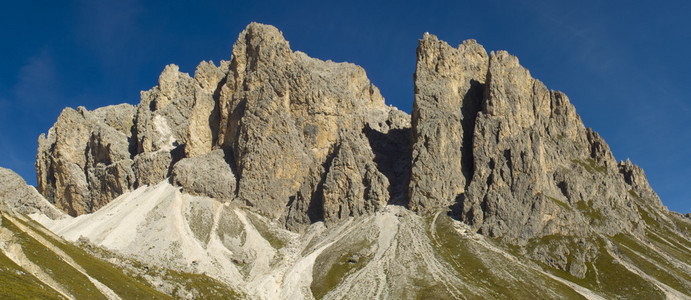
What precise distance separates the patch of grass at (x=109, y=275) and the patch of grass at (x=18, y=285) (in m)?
19.2

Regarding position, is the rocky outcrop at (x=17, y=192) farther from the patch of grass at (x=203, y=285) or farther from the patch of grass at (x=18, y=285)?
the patch of grass at (x=18, y=285)

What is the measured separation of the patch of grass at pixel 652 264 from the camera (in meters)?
122

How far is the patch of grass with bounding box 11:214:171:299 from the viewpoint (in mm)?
79188

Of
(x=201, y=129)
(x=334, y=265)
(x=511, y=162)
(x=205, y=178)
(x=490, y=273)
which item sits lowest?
(x=334, y=265)

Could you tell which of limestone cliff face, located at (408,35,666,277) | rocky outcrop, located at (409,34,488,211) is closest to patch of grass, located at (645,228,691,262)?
limestone cliff face, located at (408,35,666,277)

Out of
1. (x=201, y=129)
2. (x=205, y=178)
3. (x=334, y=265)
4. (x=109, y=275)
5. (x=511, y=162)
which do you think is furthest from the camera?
(x=201, y=129)

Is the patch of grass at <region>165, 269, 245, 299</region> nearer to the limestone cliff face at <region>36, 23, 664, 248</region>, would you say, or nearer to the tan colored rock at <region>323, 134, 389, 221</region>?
the limestone cliff face at <region>36, 23, 664, 248</region>

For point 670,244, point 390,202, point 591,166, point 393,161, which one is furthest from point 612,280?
point 393,161

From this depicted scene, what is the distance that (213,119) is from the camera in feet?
652

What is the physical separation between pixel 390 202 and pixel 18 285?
124m

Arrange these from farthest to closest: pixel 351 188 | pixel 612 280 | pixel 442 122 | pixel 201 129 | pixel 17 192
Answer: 1. pixel 17 192
2. pixel 201 129
3. pixel 442 122
4. pixel 351 188
5. pixel 612 280

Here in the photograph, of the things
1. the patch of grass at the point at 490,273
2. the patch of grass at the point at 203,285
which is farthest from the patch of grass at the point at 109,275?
the patch of grass at the point at 490,273

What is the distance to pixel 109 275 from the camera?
277ft

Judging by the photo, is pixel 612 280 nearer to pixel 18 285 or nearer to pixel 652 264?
pixel 652 264
